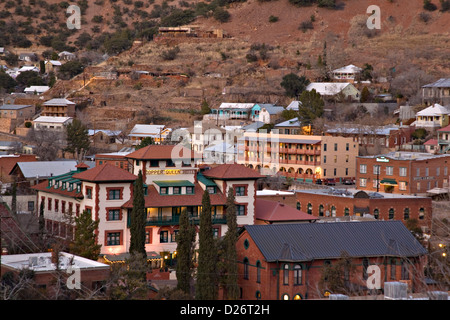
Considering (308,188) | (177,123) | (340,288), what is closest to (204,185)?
(340,288)

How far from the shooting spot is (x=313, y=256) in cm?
4784

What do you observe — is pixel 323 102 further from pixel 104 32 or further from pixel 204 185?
pixel 104 32

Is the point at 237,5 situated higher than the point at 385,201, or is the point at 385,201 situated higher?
the point at 237,5

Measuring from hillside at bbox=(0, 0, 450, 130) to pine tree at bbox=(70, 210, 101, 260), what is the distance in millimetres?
60587

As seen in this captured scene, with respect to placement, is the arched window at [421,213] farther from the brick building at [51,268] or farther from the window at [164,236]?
the brick building at [51,268]

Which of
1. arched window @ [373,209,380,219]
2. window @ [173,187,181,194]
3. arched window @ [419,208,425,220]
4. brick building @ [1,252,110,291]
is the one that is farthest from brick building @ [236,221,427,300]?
arched window @ [419,208,425,220]

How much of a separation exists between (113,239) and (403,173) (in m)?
31.6

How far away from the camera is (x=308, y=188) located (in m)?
83.5

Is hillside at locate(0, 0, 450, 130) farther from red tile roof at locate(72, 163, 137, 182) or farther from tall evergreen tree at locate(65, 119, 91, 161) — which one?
red tile roof at locate(72, 163, 137, 182)

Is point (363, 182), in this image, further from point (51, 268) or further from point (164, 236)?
point (51, 268)

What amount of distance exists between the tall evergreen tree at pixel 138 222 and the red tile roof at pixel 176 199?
4.41 metres

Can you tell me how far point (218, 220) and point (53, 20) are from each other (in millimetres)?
129546

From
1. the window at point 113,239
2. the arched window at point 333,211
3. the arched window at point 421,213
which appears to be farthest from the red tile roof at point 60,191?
the arched window at point 421,213

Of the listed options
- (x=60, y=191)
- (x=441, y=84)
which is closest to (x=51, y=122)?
(x=441, y=84)
